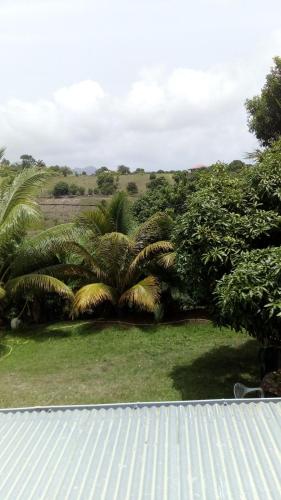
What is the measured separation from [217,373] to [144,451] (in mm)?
4991

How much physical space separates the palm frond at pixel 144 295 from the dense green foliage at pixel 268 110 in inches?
196

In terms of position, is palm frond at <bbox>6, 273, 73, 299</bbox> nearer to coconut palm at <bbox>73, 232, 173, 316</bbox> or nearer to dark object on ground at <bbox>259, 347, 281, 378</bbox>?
coconut palm at <bbox>73, 232, 173, 316</bbox>

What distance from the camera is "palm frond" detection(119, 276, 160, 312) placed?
33.7 ft

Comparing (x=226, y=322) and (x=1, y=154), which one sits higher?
(x=1, y=154)

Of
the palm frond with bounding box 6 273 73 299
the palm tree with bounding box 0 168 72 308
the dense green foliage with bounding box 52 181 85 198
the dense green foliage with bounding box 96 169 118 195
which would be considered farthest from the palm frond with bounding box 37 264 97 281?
the dense green foliage with bounding box 52 181 85 198

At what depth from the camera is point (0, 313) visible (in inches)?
472

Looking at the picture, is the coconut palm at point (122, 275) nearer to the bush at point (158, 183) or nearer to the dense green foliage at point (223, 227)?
the bush at point (158, 183)

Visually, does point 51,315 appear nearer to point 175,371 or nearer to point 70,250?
point 70,250

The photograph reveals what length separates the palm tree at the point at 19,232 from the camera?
1033 centimetres

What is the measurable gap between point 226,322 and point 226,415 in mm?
2880

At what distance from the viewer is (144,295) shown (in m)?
10.4

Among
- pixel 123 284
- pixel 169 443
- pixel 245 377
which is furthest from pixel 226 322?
pixel 123 284

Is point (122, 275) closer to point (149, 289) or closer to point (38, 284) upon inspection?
point (149, 289)

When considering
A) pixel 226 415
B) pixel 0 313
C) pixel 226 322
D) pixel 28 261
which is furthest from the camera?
pixel 0 313
